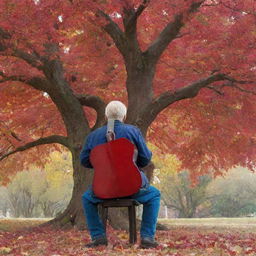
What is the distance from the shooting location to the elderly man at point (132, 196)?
604 cm

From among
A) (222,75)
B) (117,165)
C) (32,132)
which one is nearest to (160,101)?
(222,75)

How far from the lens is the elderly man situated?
6.04m

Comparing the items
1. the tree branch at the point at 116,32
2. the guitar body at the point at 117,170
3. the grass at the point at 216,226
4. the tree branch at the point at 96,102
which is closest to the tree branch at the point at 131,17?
the tree branch at the point at 116,32

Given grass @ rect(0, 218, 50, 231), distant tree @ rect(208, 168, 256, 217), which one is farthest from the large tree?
distant tree @ rect(208, 168, 256, 217)

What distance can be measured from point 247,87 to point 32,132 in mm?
8771

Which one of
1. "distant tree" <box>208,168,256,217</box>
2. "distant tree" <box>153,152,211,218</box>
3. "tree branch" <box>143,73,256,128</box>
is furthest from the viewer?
"distant tree" <box>208,168,256,217</box>

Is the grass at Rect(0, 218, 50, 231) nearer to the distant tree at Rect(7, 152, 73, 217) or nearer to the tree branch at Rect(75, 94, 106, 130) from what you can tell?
the tree branch at Rect(75, 94, 106, 130)

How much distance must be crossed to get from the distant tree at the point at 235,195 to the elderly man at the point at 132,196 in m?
40.3

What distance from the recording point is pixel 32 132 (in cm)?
1791

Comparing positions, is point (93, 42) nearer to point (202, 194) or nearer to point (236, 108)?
point (236, 108)

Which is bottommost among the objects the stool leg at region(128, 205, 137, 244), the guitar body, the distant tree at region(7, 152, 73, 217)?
the stool leg at region(128, 205, 137, 244)

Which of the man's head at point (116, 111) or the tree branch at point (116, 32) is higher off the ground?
the tree branch at point (116, 32)

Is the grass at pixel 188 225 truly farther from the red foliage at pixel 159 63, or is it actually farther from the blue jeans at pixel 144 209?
the blue jeans at pixel 144 209

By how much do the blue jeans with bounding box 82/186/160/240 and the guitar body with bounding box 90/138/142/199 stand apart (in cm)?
17
